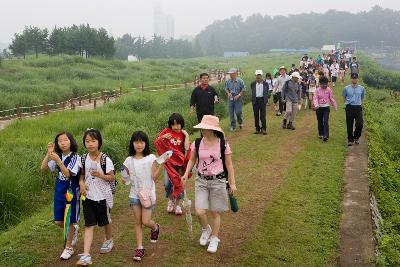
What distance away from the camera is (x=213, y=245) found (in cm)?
522

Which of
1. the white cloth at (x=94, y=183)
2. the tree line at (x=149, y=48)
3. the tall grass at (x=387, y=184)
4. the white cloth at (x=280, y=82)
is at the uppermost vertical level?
the tree line at (x=149, y=48)

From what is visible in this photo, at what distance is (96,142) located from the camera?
4820mm

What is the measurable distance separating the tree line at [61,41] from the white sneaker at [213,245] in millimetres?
60246

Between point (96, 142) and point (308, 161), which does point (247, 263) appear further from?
point (308, 161)

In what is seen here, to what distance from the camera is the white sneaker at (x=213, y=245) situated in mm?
5199

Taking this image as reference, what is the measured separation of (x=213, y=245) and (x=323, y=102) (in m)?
6.87

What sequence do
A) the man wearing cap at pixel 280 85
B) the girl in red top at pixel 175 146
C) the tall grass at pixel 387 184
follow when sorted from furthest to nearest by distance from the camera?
the man wearing cap at pixel 280 85, the girl in red top at pixel 175 146, the tall grass at pixel 387 184

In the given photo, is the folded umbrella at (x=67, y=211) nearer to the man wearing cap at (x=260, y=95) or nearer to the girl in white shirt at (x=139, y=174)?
the girl in white shirt at (x=139, y=174)

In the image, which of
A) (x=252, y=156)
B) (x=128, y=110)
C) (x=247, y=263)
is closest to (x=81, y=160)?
(x=247, y=263)

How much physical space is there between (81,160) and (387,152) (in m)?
9.97

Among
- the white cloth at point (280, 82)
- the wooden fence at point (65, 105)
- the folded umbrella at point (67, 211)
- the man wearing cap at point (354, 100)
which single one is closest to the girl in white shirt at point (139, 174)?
the folded umbrella at point (67, 211)

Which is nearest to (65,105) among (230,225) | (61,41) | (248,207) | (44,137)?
(44,137)

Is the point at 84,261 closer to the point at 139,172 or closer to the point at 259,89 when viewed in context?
the point at 139,172

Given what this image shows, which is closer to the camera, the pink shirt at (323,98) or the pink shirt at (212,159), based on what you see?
the pink shirt at (212,159)
